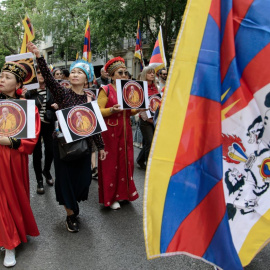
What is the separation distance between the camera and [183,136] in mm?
1538

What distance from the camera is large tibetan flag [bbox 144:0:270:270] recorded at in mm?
1514

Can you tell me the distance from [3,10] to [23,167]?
1056 inches

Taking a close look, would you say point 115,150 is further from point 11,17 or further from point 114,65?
point 11,17

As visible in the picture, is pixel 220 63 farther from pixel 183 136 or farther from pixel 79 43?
pixel 79 43

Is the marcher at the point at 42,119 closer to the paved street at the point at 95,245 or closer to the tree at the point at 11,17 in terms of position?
the paved street at the point at 95,245

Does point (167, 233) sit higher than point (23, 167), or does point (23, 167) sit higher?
point (167, 233)

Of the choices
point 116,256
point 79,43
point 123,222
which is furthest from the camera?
point 79,43

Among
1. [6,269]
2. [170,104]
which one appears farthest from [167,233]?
[6,269]

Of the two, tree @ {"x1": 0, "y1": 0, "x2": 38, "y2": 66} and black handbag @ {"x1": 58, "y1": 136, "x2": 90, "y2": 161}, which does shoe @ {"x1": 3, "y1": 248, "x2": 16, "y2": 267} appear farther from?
tree @ {"x1": 0, "y1": 0, "x2": 38, "y2": 66}

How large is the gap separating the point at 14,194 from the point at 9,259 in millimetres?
557

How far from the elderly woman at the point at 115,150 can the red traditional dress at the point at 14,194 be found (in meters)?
1.14

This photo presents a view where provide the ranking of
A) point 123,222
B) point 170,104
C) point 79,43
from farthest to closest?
point 79,43 → point 123,222 → point 170,104

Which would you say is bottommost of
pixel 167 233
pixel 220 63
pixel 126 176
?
pixel 126 176

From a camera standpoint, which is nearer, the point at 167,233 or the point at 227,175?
the point at 167,233
